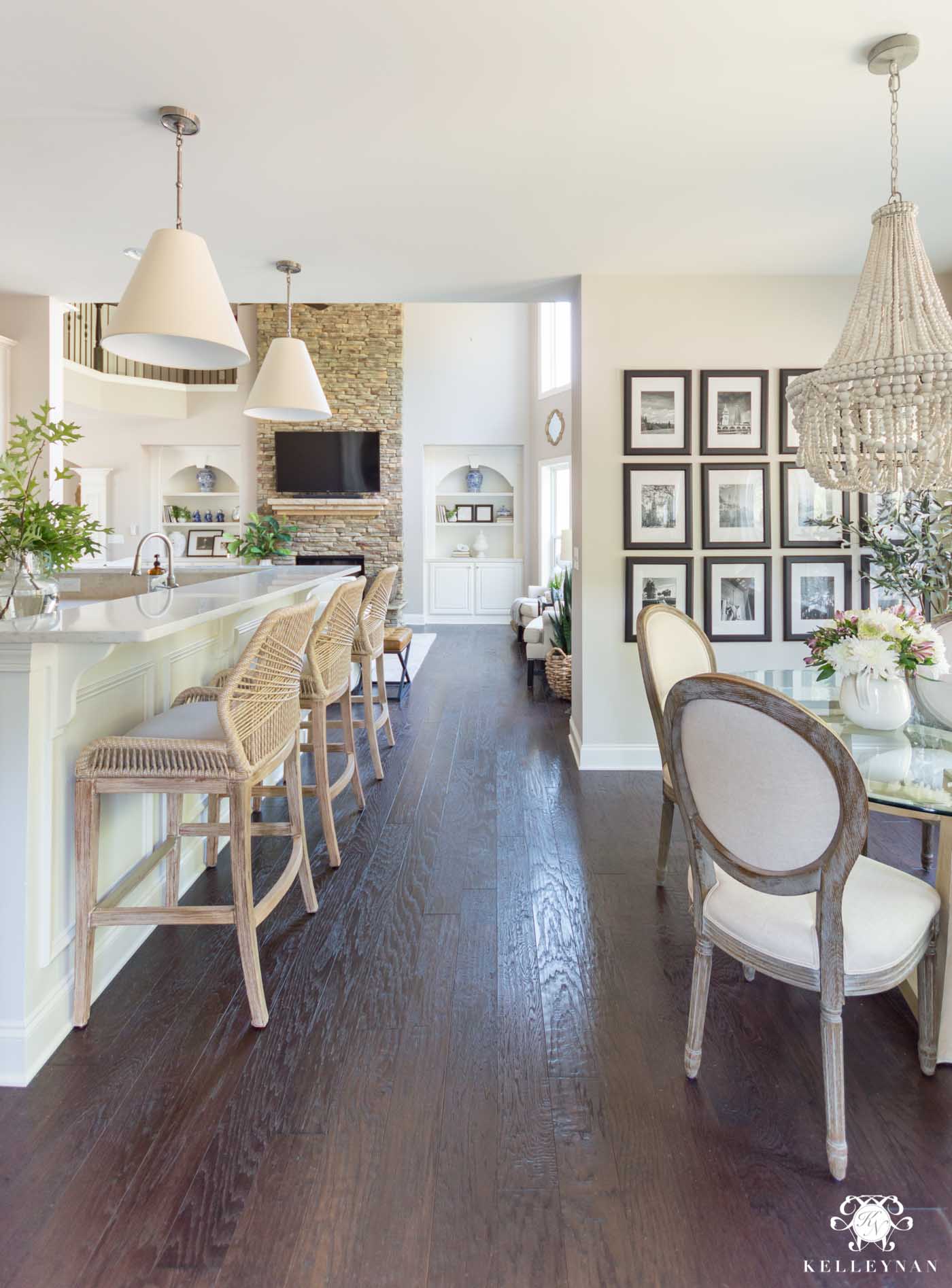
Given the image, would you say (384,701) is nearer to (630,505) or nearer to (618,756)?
(618,756)

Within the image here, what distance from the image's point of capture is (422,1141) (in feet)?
5.22

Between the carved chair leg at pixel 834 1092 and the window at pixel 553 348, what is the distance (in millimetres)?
8899

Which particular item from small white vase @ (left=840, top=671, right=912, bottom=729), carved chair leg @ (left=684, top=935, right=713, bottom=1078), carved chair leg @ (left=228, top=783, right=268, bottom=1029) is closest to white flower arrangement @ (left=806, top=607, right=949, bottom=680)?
small white vase @ (left=840, top=671, right=912, bottom=729)

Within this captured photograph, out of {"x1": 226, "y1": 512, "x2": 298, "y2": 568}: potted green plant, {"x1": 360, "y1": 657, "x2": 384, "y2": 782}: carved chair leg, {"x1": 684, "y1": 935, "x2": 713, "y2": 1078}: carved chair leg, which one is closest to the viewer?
{"x1": 684, "y1": 935, "x2": 713, "y2": 1078}: carved chair leg

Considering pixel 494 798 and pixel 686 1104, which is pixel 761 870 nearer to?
pixel 686 1104

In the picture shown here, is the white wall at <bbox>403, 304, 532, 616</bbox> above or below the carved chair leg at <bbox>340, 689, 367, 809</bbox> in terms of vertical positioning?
above

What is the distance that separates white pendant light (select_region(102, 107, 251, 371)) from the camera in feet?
7.53

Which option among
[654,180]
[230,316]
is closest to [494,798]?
[230,316]

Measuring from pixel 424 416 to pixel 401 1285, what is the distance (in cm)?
1006

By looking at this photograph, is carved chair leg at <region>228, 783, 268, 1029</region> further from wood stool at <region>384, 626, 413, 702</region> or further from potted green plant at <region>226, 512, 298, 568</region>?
potted green plant at <region>226, 512, 298, 568</region>

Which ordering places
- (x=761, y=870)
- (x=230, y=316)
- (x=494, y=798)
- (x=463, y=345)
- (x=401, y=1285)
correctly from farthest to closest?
(x=463, y=345) → (x=494, y=798) → (x=230, y=316) → (x=761, y=870) → (x=401, y=1285)

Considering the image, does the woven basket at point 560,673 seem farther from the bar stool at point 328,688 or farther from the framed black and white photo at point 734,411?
the bar stool at point 328,688

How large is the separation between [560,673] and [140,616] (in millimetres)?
4091

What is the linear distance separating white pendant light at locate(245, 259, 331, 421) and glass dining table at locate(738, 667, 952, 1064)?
8.78 feet
